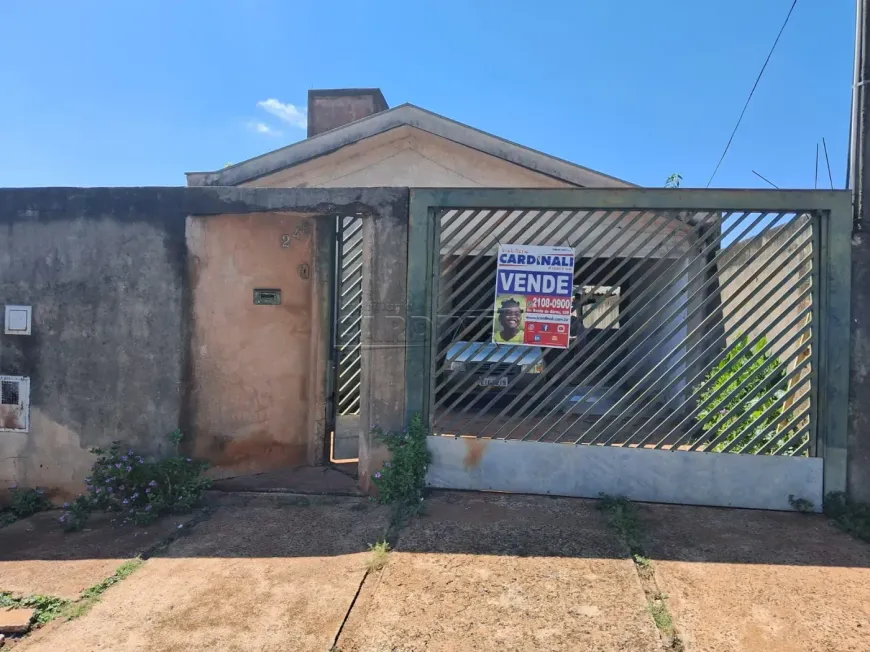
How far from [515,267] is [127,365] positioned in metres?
3.64

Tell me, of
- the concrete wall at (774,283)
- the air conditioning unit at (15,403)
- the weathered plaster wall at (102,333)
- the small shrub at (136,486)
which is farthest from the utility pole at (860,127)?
the air conditioning unit at (15,403)

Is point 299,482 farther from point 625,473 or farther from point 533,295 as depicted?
point 625,473

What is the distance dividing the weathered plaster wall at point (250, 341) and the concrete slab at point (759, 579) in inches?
136

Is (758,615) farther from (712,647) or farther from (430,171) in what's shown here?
(430,171)

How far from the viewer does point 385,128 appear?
8.41 metres

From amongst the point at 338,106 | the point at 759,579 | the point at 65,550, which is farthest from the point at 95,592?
the point at 338,106

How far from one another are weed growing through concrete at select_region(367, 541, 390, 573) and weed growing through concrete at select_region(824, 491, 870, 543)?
347 cm

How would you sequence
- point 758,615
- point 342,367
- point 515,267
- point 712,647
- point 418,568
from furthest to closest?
point 342,367, point 515,267, point 418,568, point 758,615, point 712,647

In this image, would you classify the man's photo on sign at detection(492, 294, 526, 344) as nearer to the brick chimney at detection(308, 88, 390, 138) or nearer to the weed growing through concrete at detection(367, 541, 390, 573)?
the weed growing through concrete at detection(367, 541, 390, 573)

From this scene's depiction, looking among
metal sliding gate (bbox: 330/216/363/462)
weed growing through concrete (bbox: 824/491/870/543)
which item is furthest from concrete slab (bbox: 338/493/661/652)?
metal sliding gate (bbox: 330/216/363/462)

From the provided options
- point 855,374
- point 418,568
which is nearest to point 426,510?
point 418,568

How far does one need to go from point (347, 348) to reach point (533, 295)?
92.4 inches

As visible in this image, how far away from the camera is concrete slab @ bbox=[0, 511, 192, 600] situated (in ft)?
11.6

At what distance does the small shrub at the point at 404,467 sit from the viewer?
4.69m
